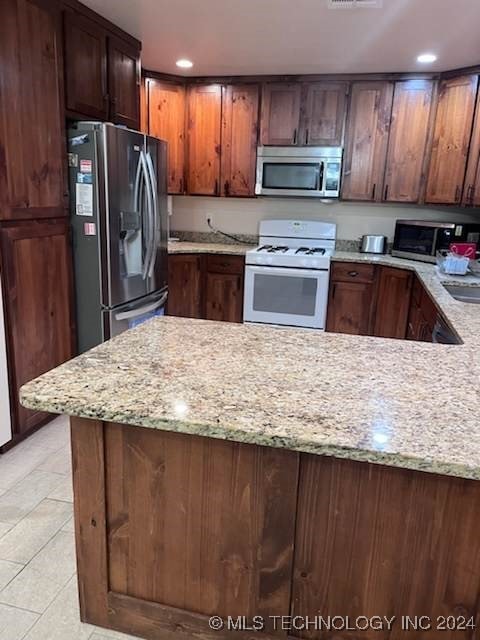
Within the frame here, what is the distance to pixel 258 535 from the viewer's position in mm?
1200

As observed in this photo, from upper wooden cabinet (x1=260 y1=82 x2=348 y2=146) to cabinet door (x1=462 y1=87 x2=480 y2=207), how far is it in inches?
39.6

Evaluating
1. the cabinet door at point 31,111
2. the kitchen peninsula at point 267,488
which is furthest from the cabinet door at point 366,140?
the kitchen peninsula at point 267,488

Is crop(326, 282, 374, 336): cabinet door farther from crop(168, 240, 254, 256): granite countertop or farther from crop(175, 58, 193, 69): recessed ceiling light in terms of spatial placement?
crop(175, 58, 193, 69): recessed ceiling light

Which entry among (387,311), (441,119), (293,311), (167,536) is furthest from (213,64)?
(167,536)

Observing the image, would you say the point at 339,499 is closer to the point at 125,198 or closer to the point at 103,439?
the point at 103,439

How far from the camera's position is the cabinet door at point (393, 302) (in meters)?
3.55

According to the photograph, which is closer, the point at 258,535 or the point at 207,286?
the point at 258,535

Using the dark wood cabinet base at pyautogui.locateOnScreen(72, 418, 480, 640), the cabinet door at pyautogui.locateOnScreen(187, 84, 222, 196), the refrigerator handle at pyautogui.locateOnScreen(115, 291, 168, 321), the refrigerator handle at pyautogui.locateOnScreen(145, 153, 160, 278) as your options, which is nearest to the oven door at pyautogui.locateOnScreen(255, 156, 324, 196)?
the cabinet door at pyautogui.locateOnScreen(187, 84, 222, 196)

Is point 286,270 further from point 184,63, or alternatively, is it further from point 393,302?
point 184,63

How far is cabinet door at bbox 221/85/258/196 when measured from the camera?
157 inches

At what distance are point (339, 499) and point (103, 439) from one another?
0.63 meters

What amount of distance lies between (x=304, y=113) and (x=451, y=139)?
1.19 metres

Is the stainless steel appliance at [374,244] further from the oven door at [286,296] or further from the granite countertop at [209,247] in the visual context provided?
the granite countertop at [209,247]

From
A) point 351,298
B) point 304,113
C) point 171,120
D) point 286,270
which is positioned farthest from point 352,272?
point 171,120
